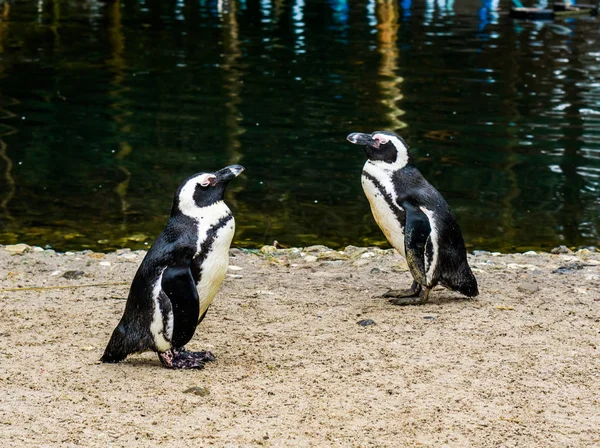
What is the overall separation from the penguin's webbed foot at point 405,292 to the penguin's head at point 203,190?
1.78 meters

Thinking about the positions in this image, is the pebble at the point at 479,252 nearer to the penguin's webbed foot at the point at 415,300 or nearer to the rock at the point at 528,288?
the rock at the point at 528,288

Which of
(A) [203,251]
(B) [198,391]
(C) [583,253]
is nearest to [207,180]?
(A) [203,251]

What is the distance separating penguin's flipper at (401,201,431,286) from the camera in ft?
19.5

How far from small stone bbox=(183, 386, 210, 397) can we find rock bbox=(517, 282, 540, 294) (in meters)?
2.55

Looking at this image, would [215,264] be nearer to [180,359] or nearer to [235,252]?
[180,359]

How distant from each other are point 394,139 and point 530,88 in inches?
490

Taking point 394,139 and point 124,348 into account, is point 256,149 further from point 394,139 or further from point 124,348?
point 124,348

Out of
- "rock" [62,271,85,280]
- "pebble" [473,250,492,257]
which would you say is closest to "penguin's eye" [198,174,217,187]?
"rock" [62,271,85,280]

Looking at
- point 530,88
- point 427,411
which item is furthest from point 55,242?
point 530,88

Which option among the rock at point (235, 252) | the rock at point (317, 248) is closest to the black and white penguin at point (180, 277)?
the rock at point (235, 252)

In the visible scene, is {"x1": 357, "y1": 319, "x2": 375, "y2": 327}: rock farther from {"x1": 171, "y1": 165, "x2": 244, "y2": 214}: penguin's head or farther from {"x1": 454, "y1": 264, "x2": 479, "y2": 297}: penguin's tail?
{"x1": 171, "y1": 165, "x2": 244, "y2": 214}: penguin's head

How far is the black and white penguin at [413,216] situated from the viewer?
6.01 meters

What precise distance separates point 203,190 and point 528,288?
2485 mm

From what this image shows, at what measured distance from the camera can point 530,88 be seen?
17922mm
